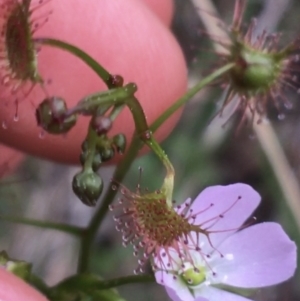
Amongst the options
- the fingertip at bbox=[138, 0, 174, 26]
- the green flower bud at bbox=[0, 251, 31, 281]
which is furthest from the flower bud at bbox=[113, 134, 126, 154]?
the fingertip at bbox=[138, 0, 174, 26]

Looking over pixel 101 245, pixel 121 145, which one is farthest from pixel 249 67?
pixel 101 245

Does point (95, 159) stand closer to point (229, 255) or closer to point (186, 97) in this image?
point (186, 97)

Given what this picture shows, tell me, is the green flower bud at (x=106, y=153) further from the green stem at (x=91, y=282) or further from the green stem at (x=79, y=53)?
the green stem at (x=91, y=282)

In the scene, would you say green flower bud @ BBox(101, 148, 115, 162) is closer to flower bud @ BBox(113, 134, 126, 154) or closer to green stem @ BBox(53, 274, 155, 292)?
flower bud @ BBox(113, 134, 126, 154)

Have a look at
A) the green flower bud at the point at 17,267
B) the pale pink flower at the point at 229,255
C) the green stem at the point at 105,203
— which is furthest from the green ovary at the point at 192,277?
the green flower bud at the point at 17,267

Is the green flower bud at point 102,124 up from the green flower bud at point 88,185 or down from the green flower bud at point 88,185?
up

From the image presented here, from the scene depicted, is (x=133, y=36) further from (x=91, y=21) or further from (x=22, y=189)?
(x=22, y=189)
